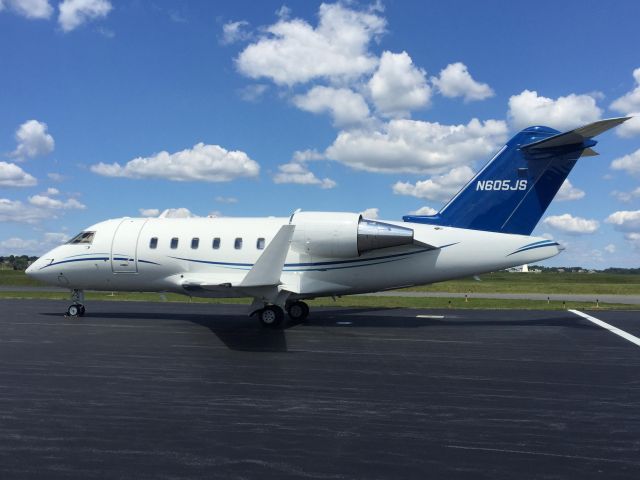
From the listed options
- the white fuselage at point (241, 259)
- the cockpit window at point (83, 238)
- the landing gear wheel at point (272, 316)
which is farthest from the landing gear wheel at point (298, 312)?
the cockpit window at point (83, 238)

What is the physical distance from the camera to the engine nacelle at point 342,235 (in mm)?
17438

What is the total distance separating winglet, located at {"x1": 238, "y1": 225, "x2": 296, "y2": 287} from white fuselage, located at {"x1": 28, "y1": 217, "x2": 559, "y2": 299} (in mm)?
1049

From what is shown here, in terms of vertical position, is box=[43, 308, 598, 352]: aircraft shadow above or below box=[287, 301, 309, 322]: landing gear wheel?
below

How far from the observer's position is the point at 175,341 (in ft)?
48.2

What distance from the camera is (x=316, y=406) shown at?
8109 mm

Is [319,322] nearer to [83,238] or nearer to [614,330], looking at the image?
[83,238]

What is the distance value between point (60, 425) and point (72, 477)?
191 cm

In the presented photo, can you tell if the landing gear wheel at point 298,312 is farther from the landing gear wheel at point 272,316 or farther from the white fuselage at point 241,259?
the landing gear wheel at point 272,316

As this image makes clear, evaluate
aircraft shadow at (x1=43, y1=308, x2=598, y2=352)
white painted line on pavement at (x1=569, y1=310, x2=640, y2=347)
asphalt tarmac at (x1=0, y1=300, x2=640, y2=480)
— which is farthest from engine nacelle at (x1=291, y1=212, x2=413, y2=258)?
white painted line on pavement at (x1=569, y1=310, x2=640, y2=347)

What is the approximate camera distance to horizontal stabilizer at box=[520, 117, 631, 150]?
15.1 m

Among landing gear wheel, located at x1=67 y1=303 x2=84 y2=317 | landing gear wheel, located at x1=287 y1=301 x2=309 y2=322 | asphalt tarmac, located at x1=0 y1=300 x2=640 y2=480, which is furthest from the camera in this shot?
landing gear wheel, located at x1=67 y1=303 x2=84 y2=317

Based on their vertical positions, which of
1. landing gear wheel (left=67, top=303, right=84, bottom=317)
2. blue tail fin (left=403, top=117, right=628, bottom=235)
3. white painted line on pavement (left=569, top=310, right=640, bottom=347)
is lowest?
white painted line on pavement (left=569, top=310, right=640, bottom=347)

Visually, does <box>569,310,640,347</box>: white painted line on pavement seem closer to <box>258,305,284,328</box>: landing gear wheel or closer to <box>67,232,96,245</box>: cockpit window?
<box>258,305,284,328</box>: landing gear wheel

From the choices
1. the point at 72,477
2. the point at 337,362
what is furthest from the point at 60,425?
the point at 337,362
